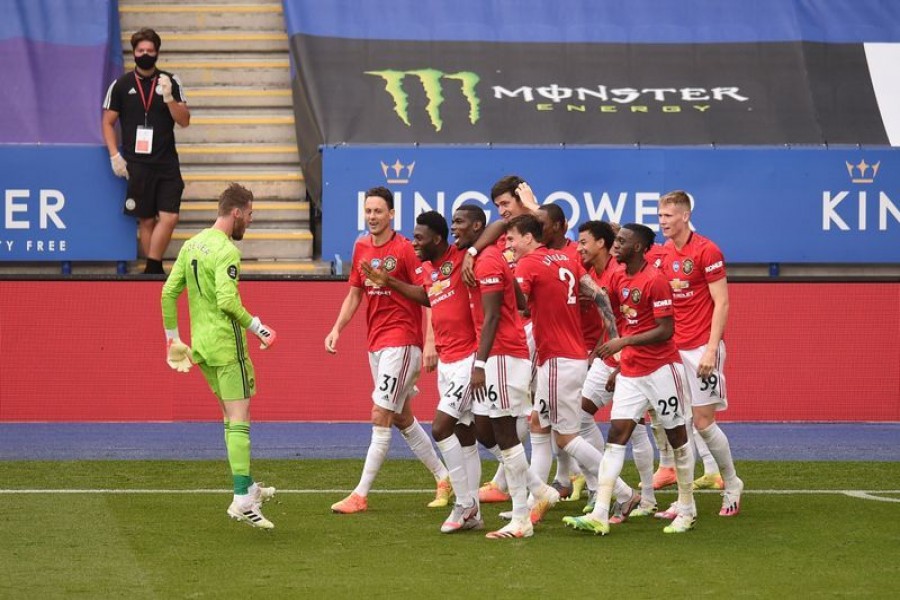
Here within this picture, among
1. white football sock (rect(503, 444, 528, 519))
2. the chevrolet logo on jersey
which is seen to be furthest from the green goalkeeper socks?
white football sock (rect(503, 444, 528, 519))

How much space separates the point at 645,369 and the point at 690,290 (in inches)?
52.0

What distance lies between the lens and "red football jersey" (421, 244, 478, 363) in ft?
30.1

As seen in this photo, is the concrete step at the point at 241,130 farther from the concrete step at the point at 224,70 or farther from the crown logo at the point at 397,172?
the crown logo at the point at 397,172

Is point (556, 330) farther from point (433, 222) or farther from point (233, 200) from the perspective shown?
point (233, 200)

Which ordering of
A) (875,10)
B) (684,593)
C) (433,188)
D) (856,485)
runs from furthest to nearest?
(875,10), (433,188), (856,485), (684,593)

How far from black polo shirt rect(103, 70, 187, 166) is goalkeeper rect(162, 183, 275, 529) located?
27.3ft

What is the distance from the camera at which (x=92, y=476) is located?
11688mm

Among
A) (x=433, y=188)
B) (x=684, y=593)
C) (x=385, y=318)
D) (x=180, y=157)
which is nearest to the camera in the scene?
(x=684, y=593)

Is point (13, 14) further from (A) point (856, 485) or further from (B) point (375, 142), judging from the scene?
(A) point (856, 485)

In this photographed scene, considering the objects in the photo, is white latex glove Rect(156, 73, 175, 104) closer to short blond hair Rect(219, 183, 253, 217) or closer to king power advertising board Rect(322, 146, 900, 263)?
king power advertising board Rect(322, 146, 900, 263)

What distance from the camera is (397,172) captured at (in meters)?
17.5

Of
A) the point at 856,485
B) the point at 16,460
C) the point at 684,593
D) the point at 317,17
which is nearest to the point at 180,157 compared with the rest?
the point at 317,17

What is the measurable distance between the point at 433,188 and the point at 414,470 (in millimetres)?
5836

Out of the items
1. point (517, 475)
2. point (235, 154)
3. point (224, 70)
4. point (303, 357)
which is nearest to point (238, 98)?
point (224, 70)
